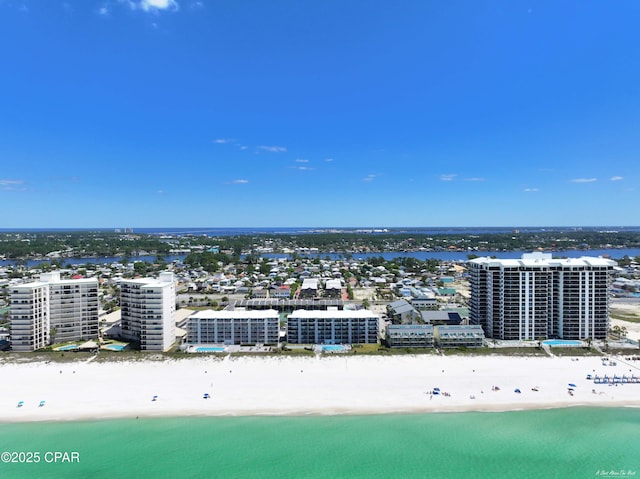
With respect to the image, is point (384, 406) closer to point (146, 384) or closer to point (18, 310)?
point (146, 384)

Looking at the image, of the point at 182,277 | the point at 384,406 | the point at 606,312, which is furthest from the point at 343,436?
the point at 182,277

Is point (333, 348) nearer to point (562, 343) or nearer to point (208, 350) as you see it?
point (208, 350)

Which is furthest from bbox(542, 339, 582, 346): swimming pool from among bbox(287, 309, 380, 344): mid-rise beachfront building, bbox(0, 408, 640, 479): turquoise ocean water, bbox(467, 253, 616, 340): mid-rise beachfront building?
bbox(287, 309, 380, 344): mid-rise beachfront building

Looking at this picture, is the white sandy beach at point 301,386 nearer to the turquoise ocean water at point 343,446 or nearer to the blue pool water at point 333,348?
the turquoise ocean water at point 343,446

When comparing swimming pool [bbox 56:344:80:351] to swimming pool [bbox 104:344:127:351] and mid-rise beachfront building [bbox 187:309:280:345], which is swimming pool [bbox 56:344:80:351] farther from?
mid-rise beachfront building [bbox 187:309:280:345]

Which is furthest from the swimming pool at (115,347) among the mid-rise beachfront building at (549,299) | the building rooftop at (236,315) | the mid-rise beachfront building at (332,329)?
the mid-rise beachfront building at (549,299)
